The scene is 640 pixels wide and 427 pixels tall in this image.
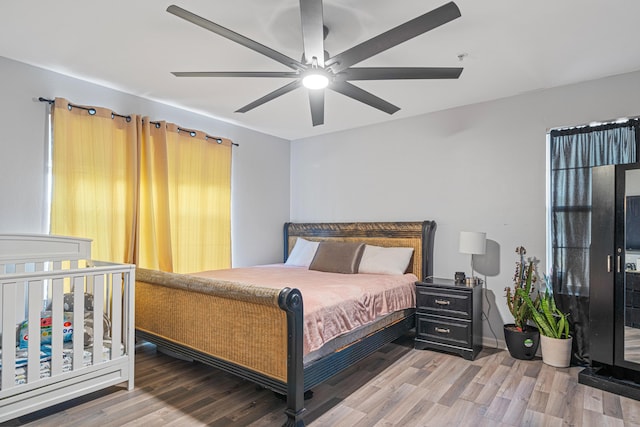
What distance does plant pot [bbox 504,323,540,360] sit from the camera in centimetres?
320

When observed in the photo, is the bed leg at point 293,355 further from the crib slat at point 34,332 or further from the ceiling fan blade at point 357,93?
the crib slat at point 34,332

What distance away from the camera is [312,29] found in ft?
5.74

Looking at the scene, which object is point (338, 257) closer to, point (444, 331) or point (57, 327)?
point (444, 331)

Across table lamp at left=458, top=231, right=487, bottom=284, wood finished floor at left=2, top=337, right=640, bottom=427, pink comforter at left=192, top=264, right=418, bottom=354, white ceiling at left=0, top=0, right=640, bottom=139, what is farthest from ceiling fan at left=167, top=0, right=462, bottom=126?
wood finished floor at left=2, top=337, right=640, bottom=427

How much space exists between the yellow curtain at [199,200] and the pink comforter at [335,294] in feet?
1.65

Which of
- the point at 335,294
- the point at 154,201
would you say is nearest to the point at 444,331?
the point at 335,294

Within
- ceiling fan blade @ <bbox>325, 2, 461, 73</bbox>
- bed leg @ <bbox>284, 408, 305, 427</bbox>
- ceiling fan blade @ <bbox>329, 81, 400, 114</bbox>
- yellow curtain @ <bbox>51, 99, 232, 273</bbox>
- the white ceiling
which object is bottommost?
bed leg @ <bbox>284, 408, 305, 427</bbox>

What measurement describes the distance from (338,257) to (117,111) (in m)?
2.70

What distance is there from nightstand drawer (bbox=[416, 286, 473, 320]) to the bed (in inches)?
7.2

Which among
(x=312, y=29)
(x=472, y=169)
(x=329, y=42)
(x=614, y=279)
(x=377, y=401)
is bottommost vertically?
(x=377, y=401)

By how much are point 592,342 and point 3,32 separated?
489 cm

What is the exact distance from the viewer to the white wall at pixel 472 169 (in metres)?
3.33

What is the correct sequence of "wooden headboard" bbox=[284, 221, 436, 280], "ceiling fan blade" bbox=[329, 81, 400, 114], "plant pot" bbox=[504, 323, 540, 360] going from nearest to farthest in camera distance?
"ceiling fan blade" bbox=[329, 81, 400, 114] < "plant pot" bbox=[504, 323, 540, 360] < "wooden headboard" bbox=[284, 221, 436, 280]

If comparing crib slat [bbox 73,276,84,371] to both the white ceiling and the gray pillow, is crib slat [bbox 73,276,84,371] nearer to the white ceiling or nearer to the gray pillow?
the white ceiling
